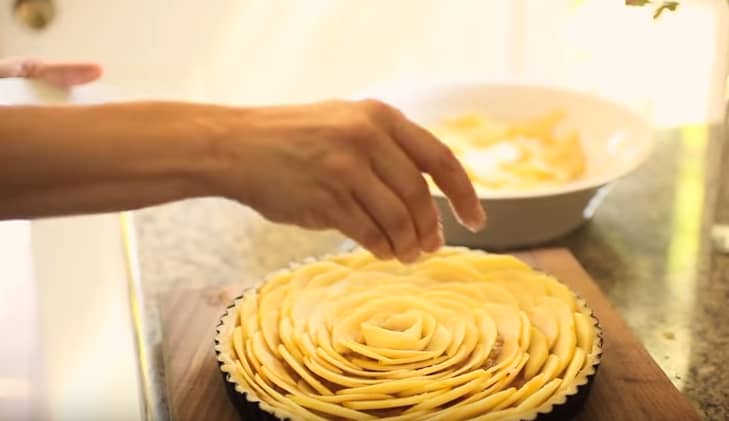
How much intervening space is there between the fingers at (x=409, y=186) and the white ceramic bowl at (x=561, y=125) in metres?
0.33

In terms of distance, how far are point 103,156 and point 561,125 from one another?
0.73 metres

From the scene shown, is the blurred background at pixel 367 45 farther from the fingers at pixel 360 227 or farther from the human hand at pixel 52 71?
the fingers at pixel 360 227

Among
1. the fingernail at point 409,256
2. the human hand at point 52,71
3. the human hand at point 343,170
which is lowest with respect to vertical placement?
the fingernail at point 409,256

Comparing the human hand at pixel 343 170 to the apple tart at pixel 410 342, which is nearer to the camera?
the human hand at pixel 343 170

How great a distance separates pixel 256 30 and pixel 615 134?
761 mm

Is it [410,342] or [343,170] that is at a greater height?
[343,170]

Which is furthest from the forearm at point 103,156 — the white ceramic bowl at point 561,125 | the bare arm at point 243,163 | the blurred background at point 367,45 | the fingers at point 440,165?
the blurred background at point 367,45

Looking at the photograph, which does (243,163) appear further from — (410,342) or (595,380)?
(595,380)

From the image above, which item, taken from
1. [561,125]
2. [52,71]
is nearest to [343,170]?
[52,71]

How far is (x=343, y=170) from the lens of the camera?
48 centimetres

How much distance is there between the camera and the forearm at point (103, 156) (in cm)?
43

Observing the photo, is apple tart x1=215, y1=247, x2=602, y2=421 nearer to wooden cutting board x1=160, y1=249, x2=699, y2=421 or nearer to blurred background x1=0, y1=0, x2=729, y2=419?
wooden cutting board x1=160, y1=249, x2=699, y2=421

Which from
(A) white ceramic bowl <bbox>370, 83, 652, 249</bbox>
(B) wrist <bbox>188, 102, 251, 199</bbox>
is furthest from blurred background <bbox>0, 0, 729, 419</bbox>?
(B) wrist <bbox>188, 102, 251, 199</bbox>

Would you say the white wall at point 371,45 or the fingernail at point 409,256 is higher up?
the white wall at point 371,45
